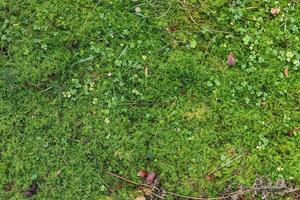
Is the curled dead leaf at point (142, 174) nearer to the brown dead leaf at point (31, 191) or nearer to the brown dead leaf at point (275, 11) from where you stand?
the brown dead leaf at point (31, 191)

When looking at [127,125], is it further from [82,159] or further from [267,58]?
[267,58]

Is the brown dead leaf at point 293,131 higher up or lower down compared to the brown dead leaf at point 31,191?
higher up

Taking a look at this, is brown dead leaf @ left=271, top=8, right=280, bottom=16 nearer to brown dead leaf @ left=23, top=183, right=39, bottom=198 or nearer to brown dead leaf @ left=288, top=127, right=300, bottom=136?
brown dead leaf @ left=288, top=127, right=300, bottom=136

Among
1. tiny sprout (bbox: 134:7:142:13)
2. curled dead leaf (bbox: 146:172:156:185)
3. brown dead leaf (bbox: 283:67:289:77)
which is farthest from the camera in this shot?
tiny sprout (bbox: 134:7:142:13)

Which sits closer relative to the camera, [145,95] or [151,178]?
[151,178]

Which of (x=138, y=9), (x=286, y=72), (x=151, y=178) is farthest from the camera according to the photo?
(x=138, y=9)

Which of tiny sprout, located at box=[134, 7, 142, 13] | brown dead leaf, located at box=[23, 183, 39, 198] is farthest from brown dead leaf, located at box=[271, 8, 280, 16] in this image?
brown dead leaf, located at box=[23, 183, 39, 198]

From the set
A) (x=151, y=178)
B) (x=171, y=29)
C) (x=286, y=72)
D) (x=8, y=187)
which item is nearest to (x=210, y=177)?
(x=151, y=178)

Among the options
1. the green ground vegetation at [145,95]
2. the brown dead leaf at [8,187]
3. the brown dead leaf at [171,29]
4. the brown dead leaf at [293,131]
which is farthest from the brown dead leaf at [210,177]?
the brown dead leaf at [8,187]

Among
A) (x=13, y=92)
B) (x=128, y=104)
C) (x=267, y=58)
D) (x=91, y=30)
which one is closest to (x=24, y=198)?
(x=13, y=92)

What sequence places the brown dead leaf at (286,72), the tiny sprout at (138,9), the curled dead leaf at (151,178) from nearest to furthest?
the curled dead leaf at (151,178) < the brown dead leaf at (286,72) < the tiny sprout at (138,9)

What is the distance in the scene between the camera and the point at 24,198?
4.55 meters

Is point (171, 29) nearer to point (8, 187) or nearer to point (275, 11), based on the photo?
point (275, 11)

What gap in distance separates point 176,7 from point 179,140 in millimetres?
1371
